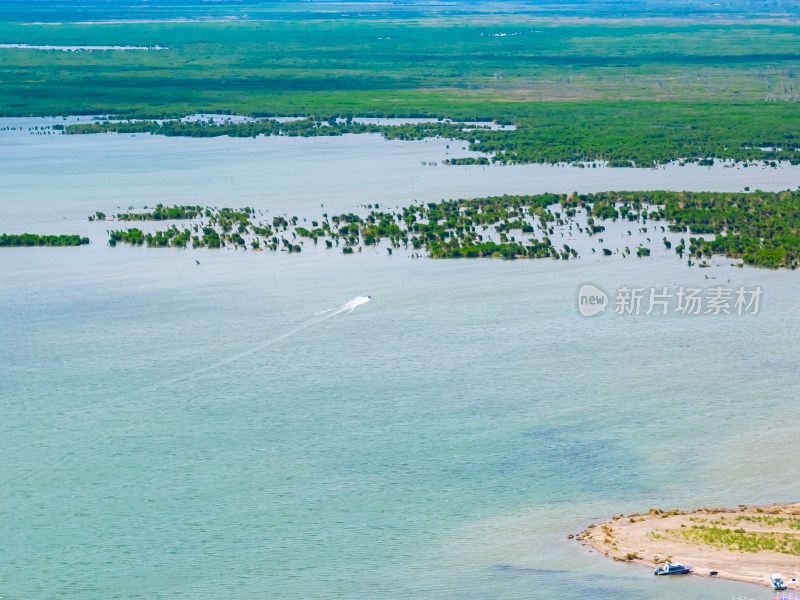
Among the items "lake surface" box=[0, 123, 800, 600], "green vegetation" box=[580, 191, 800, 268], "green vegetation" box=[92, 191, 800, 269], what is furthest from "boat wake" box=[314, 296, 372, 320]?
"green vegetation" box=[580, 191, 800, 268]

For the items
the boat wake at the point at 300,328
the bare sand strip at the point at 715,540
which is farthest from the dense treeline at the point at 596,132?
the bare sand strip at the point at 715,540

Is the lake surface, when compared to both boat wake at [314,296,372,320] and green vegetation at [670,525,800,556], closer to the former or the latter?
boat wake at [314,296,372,320]

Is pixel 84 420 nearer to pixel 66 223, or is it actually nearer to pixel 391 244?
pixel 391 244

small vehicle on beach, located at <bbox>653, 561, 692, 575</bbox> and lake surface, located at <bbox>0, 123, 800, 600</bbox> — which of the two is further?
lake surface, located at <bbox>0, 123, 800, 600</bbox>

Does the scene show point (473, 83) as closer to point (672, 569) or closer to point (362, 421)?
point (362, 421)

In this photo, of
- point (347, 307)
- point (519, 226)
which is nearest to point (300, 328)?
point (347, 307)

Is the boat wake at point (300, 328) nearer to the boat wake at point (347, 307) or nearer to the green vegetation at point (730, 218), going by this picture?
the boat wake at point (347, 307)

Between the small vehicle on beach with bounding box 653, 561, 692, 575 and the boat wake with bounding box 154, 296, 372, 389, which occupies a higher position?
the boat wake with bounding box 154, 296, 372, 389
